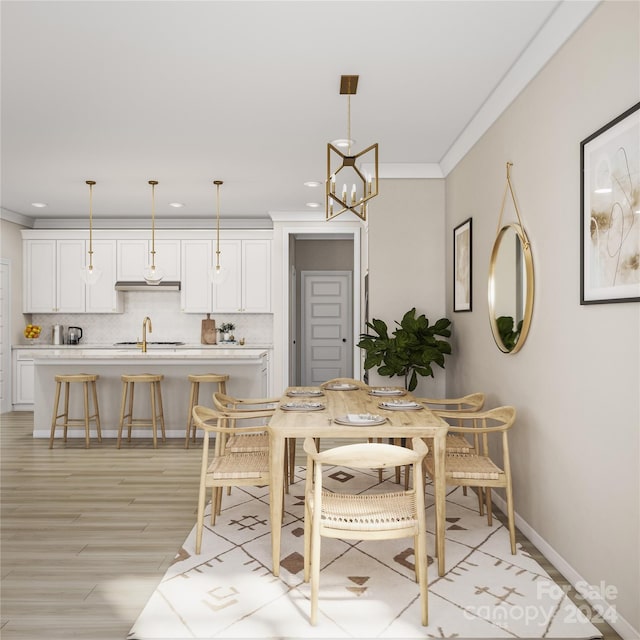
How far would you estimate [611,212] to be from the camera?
2314 mm

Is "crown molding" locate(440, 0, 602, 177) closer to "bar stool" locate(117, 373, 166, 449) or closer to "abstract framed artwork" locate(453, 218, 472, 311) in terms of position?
"abstract framed artwork" locate(453, 218, 472, 311)

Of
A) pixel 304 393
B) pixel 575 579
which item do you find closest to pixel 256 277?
pixel 304 393

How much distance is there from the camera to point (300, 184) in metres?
6.24

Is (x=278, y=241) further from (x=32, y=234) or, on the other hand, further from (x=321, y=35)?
(x=321, y=35)

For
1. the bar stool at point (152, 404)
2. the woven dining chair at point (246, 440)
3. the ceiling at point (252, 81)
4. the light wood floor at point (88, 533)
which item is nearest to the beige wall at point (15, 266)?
the ceiling at point (252, 81)

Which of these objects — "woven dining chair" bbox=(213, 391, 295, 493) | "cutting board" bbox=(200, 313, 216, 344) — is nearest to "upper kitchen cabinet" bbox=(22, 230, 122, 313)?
"cutting board" bbox=(200, 313, 216, 344)

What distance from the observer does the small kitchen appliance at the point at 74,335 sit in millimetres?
8289

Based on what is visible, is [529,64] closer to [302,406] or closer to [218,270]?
[302,406]

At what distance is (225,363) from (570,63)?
434 centimetres

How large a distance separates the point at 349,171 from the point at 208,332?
3.57 m

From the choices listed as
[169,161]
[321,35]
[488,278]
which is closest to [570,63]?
[321,35]

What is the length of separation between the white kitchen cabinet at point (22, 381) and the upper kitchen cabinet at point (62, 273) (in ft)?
2.31

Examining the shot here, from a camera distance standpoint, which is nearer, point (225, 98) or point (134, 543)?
point (134, 543)

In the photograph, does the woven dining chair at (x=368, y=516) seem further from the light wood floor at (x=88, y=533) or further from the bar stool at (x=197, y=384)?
the bar stool at (x=197, y=384)
